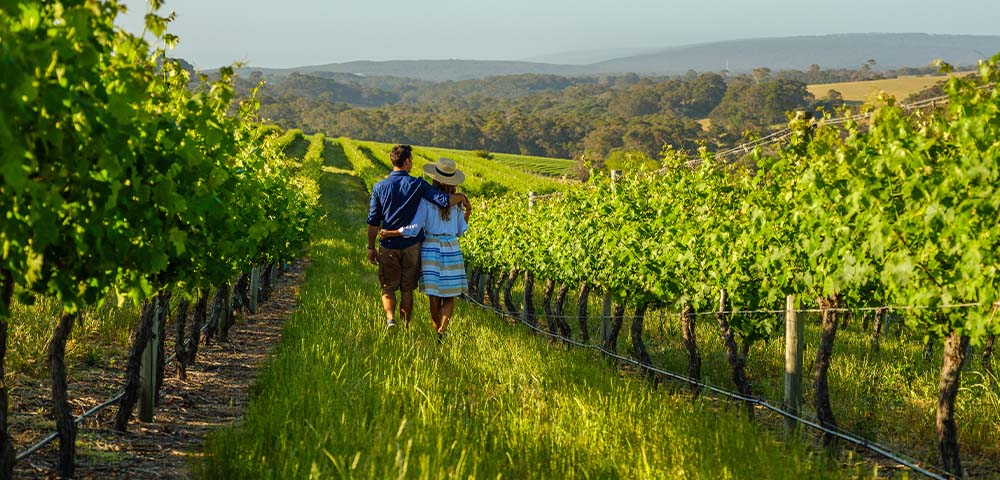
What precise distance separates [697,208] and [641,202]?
1.64m

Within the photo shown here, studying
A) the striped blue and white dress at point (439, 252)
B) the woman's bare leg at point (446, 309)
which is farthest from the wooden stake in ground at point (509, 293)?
the striped blue and white dress at point (439, 252)

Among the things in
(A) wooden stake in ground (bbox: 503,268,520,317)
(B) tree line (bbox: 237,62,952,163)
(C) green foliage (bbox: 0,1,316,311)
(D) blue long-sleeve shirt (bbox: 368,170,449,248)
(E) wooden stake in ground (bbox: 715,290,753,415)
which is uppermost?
(B) tree line (bbox: 237,62,952,163)

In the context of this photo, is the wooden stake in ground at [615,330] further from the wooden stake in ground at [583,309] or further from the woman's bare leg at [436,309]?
the woman's bare leg at [436,309]

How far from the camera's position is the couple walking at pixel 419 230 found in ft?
26.8

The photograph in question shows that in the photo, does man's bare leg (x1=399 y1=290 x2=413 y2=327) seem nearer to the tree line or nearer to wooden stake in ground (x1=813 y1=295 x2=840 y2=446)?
wooden stake in ground (x1=813 y1=295 x2=840 y2=446)

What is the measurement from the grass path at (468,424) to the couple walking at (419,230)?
2.02ft

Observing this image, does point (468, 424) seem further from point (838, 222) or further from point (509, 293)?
point (509, 293)

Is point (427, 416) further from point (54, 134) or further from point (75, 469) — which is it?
point (54, 134)

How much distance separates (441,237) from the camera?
8.42m

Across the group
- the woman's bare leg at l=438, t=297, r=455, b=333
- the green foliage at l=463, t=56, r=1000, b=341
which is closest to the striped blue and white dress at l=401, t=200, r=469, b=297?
the woman's bare leg at l=438, t=297, r=455, b=333

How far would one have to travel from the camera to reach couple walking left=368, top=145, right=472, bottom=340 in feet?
26.8

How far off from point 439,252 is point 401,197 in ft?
2.06

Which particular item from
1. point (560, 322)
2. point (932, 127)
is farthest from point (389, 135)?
point (932, 127)

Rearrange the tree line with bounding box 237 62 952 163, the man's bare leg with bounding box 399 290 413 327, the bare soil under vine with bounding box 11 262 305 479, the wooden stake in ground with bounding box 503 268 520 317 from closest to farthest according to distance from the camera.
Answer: the bare soil under vine with bounding box 11 262 305 479 → the man's bare leg with bounding box 399 290 413 327 → the wooden stake in ground with bounding box 503 268 520 317 → the tree line with bounding box 237 62 952 163
